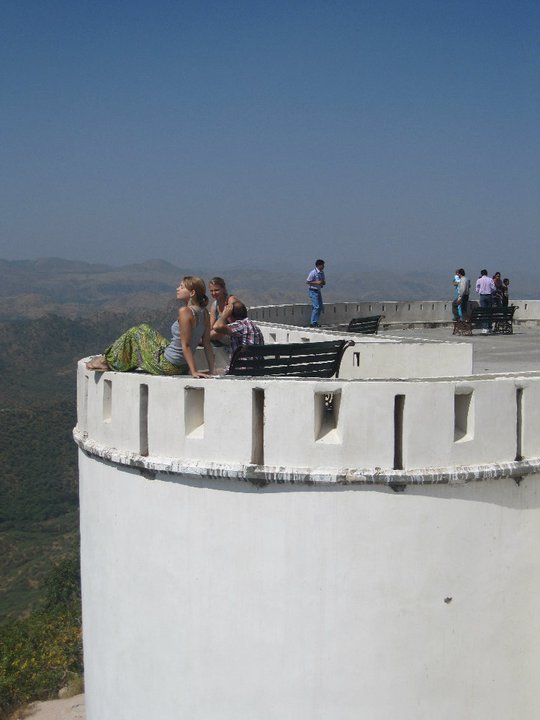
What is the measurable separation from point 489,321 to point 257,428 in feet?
42.6

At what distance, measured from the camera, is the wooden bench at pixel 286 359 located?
350 inches

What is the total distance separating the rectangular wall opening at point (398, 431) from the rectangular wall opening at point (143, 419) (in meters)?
2.28

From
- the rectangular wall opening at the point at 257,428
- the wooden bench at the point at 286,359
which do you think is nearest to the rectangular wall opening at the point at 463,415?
the rectangular wall opening at the point at 257,428

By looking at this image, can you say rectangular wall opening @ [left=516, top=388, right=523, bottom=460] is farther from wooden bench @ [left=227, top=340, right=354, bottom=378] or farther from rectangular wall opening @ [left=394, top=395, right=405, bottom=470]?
wooden bench @ [left=227, top=340, right=354, bottom=378]

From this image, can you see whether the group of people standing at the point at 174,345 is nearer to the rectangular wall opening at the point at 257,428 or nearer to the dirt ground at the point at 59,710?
the rectangular wall opening at the point at 257,428

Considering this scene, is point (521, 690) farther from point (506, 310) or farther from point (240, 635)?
point (506, 310)

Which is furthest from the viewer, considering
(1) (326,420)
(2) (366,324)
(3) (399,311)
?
(3) (399,311)

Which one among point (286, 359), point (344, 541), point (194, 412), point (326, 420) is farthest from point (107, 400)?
point (344, 541)

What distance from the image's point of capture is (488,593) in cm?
802

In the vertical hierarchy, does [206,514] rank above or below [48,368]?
above

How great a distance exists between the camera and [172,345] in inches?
354

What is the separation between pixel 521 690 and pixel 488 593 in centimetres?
104

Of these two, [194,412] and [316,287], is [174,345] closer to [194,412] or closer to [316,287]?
[194,412]

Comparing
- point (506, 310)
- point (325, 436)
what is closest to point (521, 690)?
point (325, 436)
